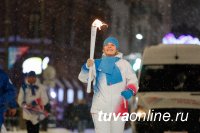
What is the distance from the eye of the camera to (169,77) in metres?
17.5

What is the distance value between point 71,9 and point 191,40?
38268mm

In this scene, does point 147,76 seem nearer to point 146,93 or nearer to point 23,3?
point 146,93

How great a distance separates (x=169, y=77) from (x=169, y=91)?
0.63m

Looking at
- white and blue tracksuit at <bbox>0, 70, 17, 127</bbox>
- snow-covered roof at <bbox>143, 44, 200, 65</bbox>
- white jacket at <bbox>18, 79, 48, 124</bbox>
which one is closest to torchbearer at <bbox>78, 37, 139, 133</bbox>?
white and blue tracksuit at <bbox>0, 70, 17, 127</bbox>

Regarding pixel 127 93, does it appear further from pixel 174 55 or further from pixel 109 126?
pixel 174 55

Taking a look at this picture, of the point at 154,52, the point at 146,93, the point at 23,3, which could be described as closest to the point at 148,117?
the point at 146,93

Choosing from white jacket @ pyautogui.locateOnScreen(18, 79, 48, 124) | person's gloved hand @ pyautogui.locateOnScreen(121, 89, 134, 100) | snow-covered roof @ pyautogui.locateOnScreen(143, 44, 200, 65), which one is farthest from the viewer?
white jacket @ pyautogui.locateOnScreen(18, 79, 48, 124)

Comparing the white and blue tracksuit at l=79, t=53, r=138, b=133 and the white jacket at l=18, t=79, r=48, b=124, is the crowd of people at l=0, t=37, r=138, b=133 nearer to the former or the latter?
the white and blue tracksuit at l=79, t=53, r=138, b=133

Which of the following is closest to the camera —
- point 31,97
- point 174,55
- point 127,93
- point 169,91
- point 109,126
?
point 127,93

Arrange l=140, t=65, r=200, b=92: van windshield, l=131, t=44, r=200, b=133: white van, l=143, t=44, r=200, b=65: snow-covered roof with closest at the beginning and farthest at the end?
l=131, t=44, r=200, b=133: white van → l=140, t=65, r=200, b=92: van windshield → l=143, t=44, r=200, b=65: snow-covered roof

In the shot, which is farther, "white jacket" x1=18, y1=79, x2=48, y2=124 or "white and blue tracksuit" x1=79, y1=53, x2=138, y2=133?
"white jacket" x1=18, y1=79, x2=48, y2=124

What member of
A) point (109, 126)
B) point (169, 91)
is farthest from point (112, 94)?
point (169, 91)

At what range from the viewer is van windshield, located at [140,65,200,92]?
17.2 metres

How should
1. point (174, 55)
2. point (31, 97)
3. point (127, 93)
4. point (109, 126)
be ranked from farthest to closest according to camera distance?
point (31, 97), point (174, 55), point (109, 126), point (127, 93)
